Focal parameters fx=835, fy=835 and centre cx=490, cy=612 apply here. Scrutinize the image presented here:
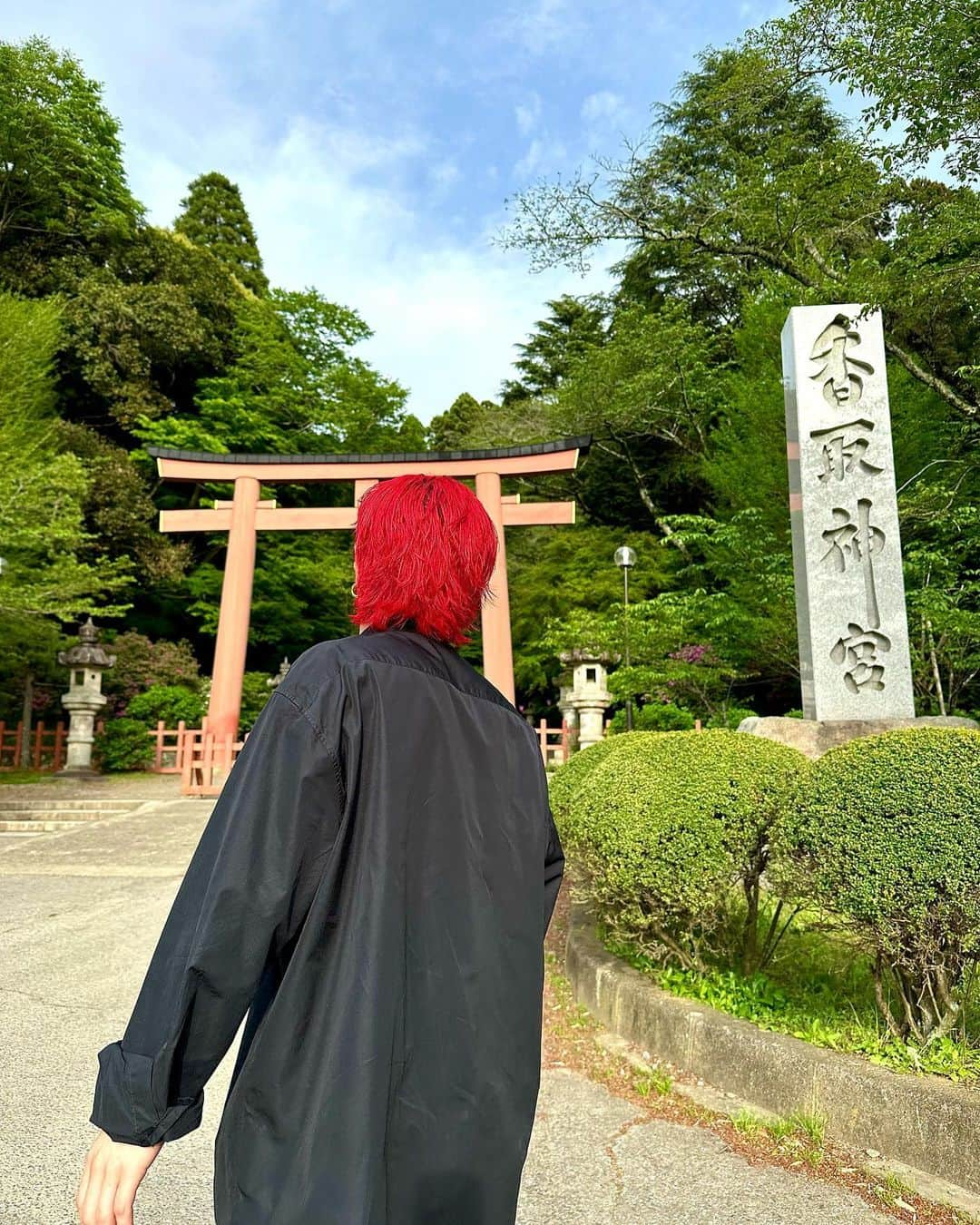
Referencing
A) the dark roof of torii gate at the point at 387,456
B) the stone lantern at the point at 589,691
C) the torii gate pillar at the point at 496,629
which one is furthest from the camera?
the stone lantern at the point at 589,691

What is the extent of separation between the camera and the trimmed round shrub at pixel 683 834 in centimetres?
278

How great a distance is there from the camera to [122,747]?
14383 millimetres

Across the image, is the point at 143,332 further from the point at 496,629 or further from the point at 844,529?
the point at 844,529

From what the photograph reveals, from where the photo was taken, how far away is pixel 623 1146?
2.34 m

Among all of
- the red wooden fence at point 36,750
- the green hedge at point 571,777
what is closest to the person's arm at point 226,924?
the green hedge at point 571,777

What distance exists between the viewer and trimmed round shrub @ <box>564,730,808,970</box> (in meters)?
2.78

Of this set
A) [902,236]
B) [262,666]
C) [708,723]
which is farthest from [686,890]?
[262,666]

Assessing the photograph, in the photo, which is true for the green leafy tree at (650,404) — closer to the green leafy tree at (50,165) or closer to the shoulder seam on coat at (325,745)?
the green leafy tree at (50,165)

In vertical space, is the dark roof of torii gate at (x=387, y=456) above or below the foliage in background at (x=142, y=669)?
A: above

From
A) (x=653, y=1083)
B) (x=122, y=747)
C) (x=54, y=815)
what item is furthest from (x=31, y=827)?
(x=653, y=1083)

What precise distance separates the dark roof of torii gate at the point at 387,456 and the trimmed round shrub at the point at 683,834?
29.4ft

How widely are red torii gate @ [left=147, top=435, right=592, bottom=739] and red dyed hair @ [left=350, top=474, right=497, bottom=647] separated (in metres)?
10.3

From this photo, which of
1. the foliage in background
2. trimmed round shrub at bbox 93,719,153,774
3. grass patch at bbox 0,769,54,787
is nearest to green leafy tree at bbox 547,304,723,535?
the foliage in background

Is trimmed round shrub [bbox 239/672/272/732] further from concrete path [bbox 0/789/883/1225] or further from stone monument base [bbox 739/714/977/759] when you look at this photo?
stone monument base [bbox 739/714/977/759]
